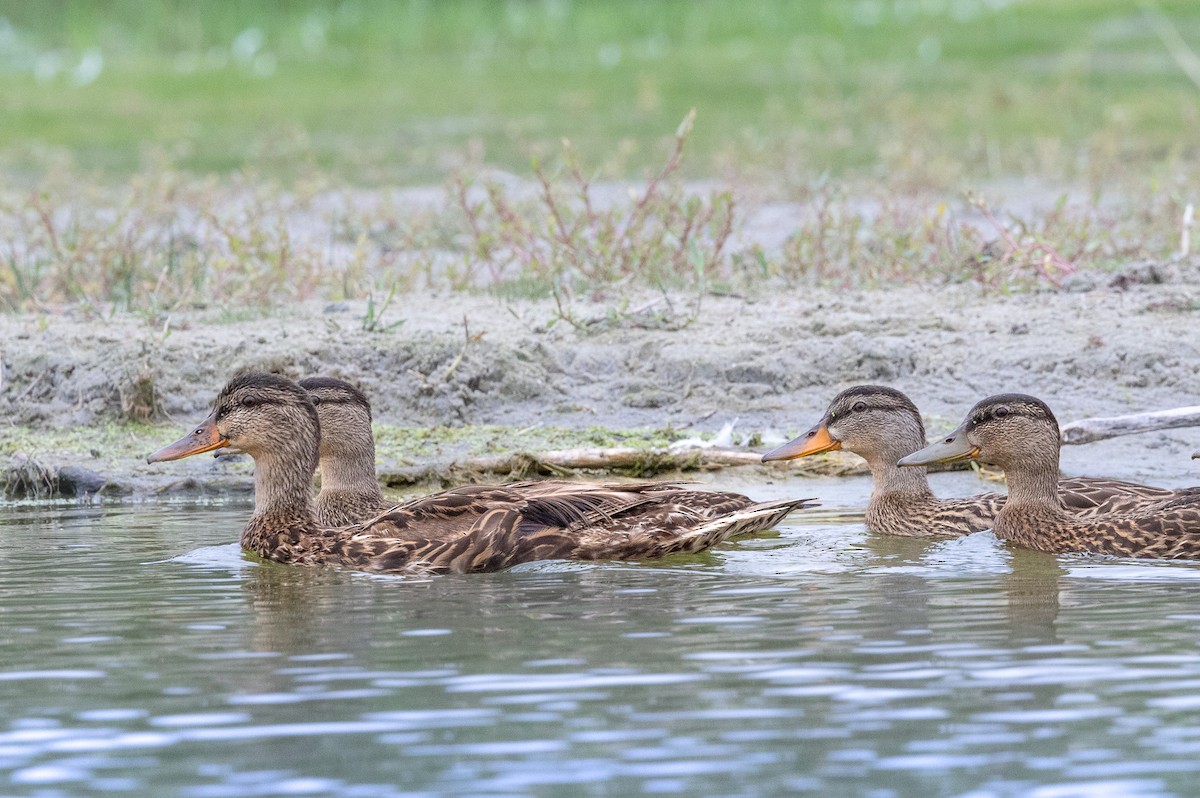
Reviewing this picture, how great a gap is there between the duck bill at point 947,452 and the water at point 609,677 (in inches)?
31.9

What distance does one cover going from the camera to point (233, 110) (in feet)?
84.7

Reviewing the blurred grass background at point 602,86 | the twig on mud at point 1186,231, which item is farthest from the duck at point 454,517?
the blurred grass background at point 602,86

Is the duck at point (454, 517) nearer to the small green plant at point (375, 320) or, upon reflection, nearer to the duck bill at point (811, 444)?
the duck bill at point (811, 444)

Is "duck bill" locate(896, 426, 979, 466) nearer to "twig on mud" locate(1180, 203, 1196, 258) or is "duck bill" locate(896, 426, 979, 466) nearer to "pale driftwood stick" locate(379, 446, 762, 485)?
"pale driftwood stick" locate(379, 446, 762, 485)

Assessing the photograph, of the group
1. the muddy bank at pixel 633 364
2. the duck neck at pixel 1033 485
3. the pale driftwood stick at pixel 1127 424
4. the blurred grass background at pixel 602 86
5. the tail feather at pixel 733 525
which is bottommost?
the tail feather at pixel 733 525

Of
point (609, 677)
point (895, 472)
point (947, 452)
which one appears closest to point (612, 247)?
point (895, 472)

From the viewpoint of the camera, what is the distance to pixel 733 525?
8.42 m

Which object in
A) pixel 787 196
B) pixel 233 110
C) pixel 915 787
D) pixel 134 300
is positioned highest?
pixel 233 110

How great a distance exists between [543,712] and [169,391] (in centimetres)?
653

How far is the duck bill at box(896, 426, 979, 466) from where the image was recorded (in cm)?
926

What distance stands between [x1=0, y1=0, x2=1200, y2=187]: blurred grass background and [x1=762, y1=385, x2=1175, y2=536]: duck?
6.25 metres

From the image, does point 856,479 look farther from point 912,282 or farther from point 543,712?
point 543,712

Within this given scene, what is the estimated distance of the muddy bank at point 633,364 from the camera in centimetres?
1133

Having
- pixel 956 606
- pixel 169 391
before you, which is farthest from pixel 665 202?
pixel 956 606
